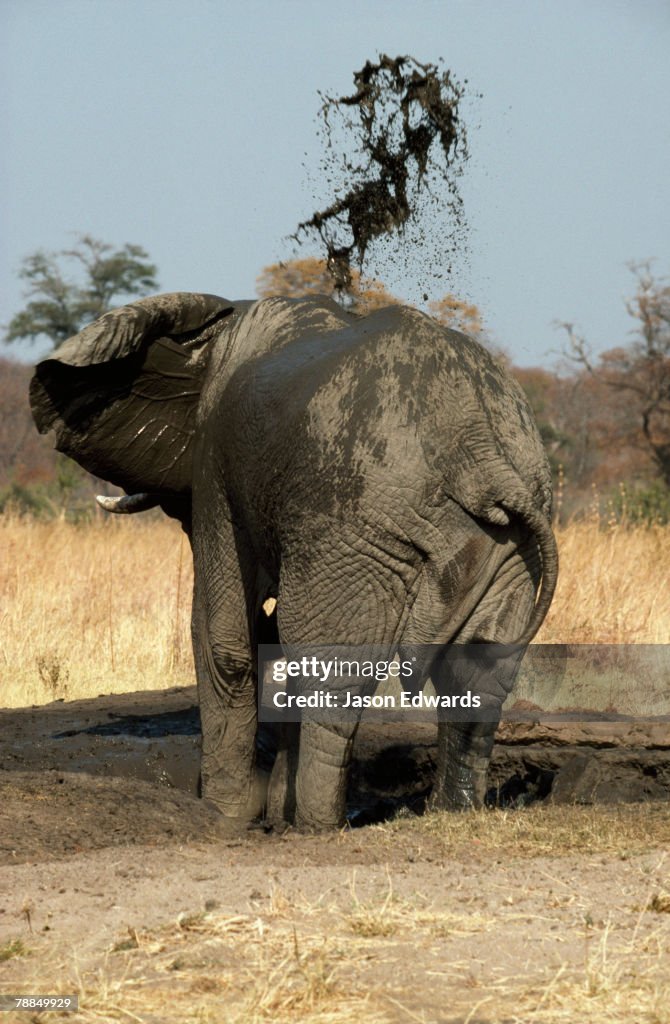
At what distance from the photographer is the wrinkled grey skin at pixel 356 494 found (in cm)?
489

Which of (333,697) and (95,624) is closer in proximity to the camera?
(333,697)

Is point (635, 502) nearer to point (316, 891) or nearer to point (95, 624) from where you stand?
point (95, 624)

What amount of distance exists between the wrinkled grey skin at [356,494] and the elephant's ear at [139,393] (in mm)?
26

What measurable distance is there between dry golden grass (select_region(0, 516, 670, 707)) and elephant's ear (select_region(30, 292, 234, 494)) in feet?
11.3

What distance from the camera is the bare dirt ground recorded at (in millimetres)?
3244

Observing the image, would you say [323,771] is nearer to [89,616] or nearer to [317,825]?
[317,825]

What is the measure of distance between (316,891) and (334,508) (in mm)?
1390

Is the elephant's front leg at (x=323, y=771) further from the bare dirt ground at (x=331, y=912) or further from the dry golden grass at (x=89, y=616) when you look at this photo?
the dry golden grass at (x=89, y=616)

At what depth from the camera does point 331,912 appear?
3844mm

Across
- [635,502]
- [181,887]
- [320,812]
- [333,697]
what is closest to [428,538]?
[333,697]

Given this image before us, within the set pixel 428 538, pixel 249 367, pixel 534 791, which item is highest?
pixel 249 367

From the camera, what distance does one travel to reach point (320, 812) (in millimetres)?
5297

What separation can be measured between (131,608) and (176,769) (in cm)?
400

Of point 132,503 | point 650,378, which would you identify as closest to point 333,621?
point 132,503
